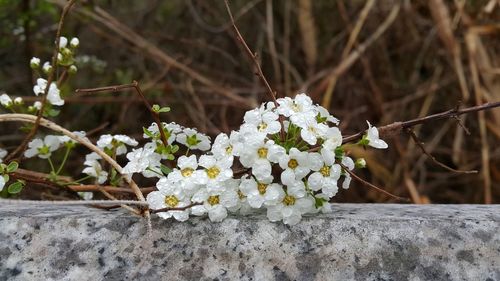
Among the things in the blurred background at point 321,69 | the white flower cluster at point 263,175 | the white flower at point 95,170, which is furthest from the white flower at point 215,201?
the blurred background at point 321,69

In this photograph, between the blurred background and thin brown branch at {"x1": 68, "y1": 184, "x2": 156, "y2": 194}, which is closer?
thin brown branch at {"x1": 68, "y1": 184, "x2": 156, "y2": 194}

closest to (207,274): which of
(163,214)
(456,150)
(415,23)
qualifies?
(163,214)

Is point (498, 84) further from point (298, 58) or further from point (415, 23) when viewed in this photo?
point (298, 58)

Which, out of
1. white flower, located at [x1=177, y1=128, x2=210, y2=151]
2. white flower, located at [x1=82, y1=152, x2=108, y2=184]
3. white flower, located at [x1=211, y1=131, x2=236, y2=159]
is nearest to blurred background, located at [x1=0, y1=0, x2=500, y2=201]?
white flower, located at [x1=82, y1=152, x2=108, y2=184]

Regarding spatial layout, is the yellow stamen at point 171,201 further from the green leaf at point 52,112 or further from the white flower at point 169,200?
the green leaf at point 52,112

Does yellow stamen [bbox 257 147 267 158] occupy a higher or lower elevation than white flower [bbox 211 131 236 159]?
lower

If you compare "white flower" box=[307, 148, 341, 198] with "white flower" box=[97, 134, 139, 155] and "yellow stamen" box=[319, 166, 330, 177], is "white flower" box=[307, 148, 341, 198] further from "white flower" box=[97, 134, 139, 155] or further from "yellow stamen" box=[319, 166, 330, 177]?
"white flower" box=[97, 134, 139, 155]
